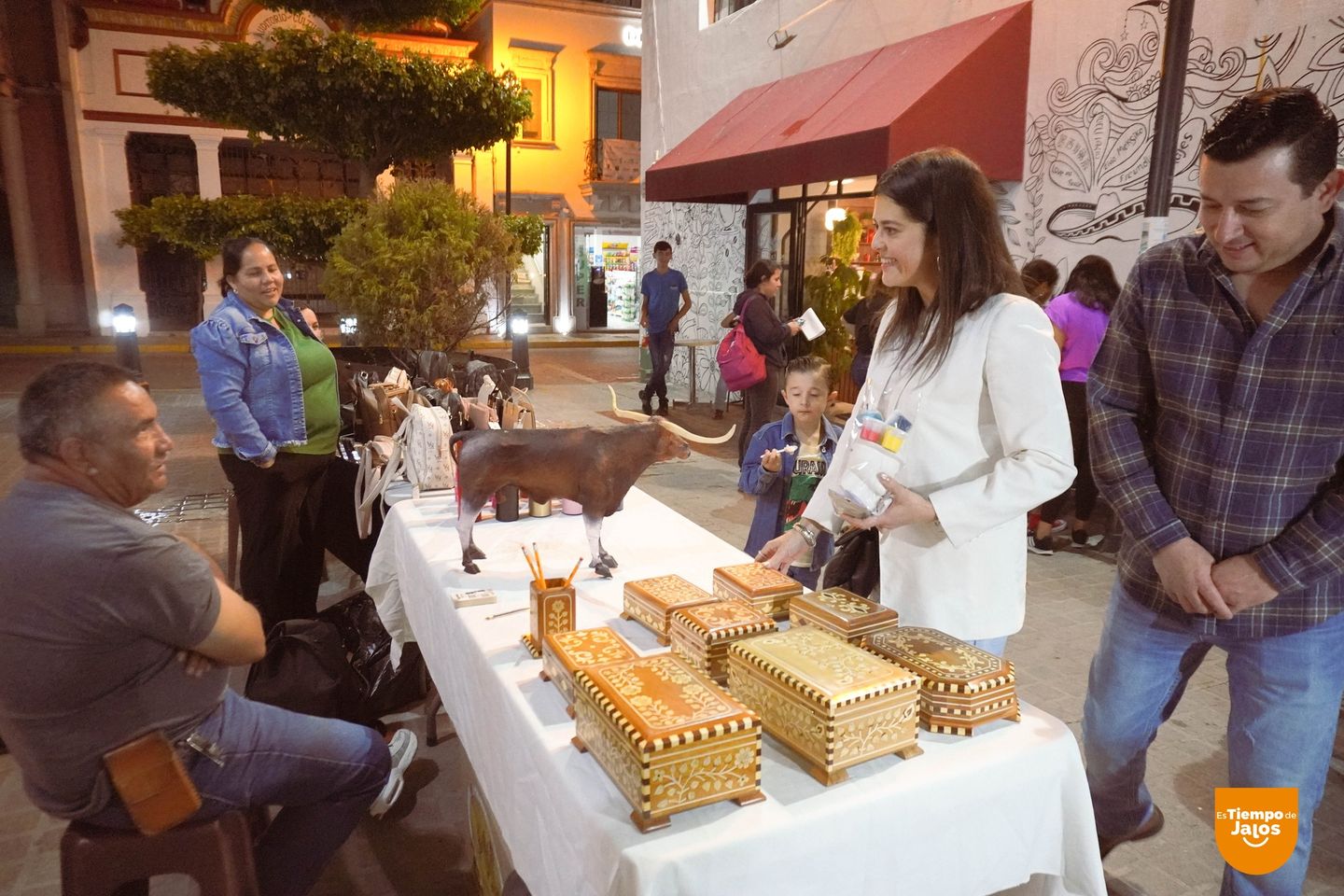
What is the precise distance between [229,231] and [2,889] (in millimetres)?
6980

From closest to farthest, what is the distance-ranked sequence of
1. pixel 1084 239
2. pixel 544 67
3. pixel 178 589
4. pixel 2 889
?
pixel 178 589, pixel 2 889, pixel 1084 239, pixel 544 67

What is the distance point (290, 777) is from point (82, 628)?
0.62 m

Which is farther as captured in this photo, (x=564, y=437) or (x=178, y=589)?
(x=564, y=437)

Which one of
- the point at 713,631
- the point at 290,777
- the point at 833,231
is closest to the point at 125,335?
the point at 290,777

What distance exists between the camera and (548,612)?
193 centimetres

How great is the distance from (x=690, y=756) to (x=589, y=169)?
2169 centimetres

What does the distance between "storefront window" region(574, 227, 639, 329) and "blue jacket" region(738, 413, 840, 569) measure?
19.3m

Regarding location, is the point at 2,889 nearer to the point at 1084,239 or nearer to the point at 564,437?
the point at 564,437

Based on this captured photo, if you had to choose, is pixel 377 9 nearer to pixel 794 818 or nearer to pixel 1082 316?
pixel 1082 316

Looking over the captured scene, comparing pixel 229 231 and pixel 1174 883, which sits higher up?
pixel 229 231

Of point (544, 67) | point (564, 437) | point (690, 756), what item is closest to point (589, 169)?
point (544, 67)

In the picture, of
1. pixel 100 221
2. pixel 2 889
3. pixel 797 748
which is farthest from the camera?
pixel 100 221

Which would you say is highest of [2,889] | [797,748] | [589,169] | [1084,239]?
[589,169]

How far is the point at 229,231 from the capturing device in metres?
8.10
